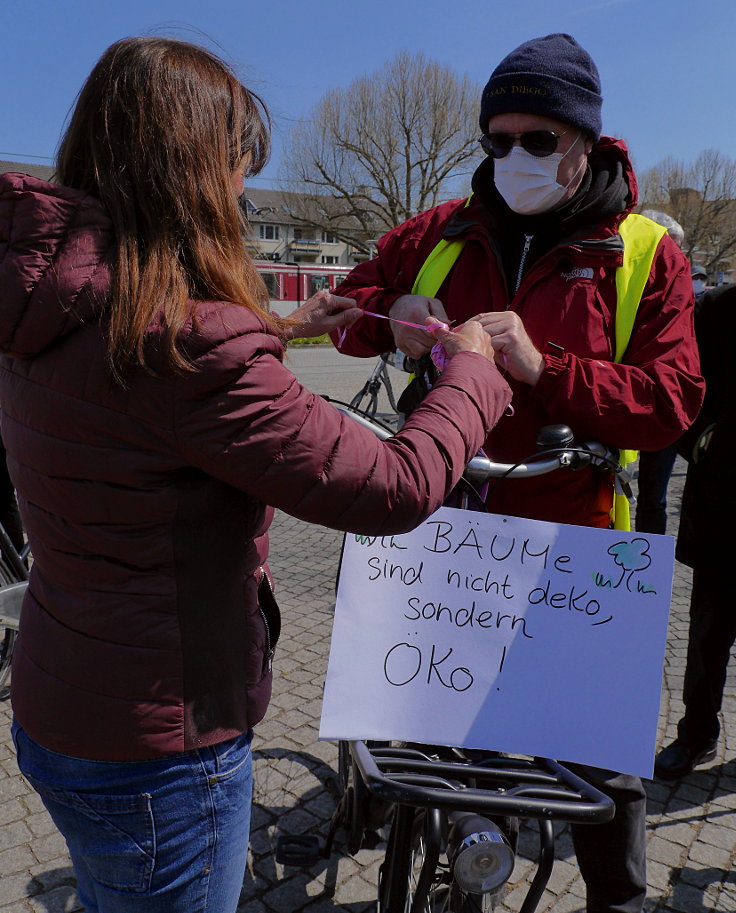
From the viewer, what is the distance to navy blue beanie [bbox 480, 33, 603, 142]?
1857mm

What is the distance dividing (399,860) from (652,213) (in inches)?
180

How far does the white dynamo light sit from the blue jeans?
0.43 meters

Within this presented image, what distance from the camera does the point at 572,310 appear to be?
74.5 inches

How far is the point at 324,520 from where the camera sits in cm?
115

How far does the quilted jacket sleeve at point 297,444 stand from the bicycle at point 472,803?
1.52 ft

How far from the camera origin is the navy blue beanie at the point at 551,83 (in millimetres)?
1857

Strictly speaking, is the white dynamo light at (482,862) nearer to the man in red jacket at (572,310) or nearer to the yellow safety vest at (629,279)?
the man in red jacket at (572,310)

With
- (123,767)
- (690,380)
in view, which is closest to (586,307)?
(690,380)

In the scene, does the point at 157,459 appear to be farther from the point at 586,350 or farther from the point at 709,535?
the point at 709,535

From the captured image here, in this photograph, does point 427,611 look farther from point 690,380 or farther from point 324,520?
point 690,380

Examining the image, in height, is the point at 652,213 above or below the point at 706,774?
above

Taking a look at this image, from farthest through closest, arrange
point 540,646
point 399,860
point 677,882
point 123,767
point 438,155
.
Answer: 1. point 438,155
2. point 677,882
3. point 399,860
4. point 540,646
5. point 123,767

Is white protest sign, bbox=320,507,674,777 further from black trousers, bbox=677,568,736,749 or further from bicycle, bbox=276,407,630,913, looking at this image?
black trousers, bbox=677,568,736,749

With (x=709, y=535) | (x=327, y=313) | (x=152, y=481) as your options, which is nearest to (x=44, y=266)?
(x=152, y=481)
